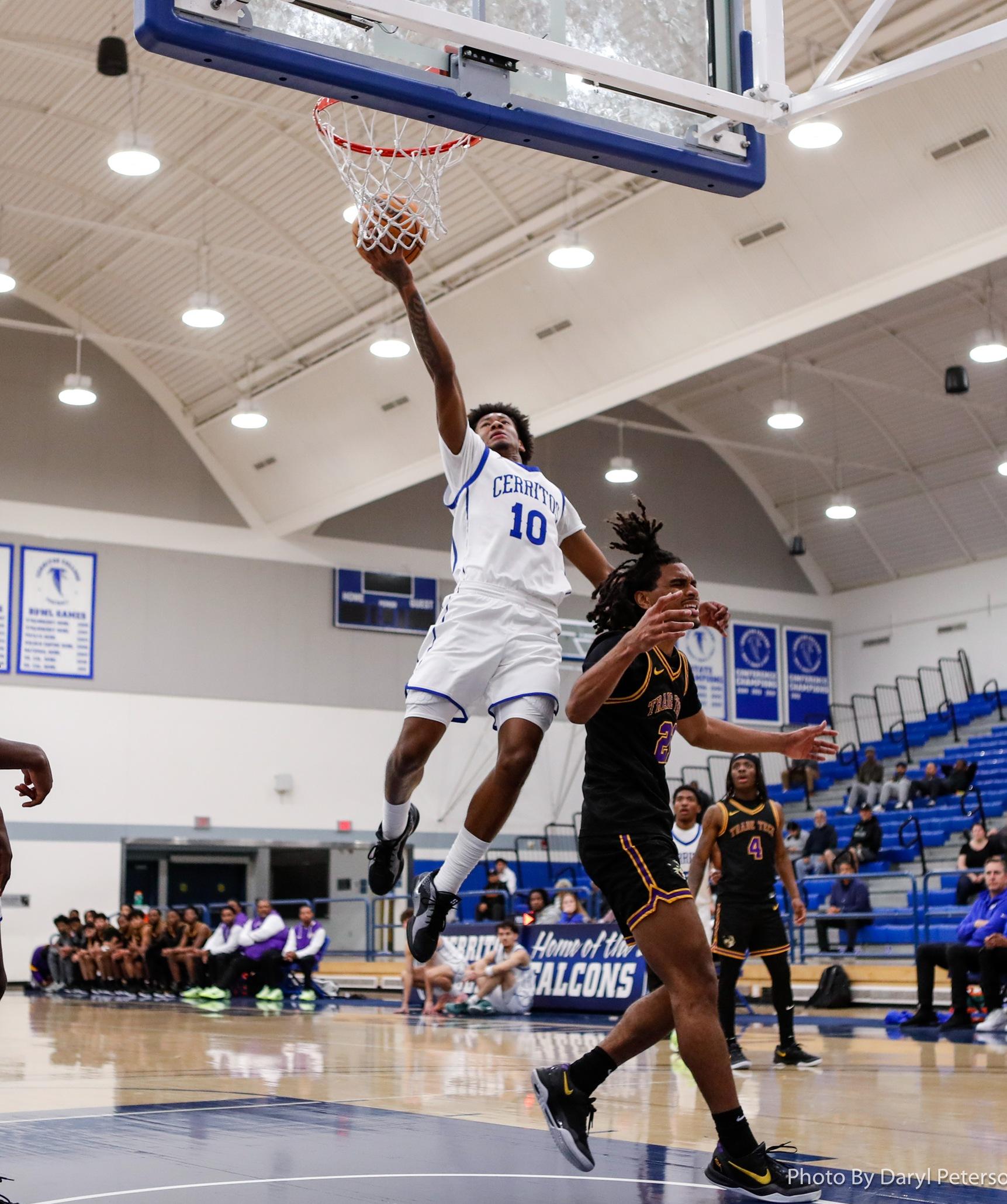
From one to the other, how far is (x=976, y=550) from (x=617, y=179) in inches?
625

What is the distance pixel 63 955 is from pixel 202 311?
11.0 m

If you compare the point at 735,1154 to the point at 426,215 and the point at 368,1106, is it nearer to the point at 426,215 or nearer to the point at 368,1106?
the point at 368,1106

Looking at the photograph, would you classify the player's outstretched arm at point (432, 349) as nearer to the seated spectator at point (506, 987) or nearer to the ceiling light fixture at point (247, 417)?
the seated spectator at point (506, 987)

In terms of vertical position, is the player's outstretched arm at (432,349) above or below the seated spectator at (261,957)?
above

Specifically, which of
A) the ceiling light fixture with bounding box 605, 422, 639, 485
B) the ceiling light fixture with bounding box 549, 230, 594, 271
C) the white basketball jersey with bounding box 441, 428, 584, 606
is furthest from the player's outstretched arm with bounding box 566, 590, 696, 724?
the ceiling light fixture with bounding box 605, 422, 639, 485

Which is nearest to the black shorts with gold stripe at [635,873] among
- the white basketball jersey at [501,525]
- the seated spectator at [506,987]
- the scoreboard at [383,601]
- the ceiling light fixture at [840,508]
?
the white basketball jersey at [501,525]

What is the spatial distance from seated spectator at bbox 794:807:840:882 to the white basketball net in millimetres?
16570

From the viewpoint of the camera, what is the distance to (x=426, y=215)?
6.09 metres

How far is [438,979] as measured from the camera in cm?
1700

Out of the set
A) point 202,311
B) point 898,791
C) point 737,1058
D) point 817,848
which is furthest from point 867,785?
point 737,1058

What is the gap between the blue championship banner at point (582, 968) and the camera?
611 inches

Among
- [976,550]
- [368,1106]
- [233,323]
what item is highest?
[233,323]

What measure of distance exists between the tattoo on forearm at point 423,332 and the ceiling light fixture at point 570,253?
12.2 meters

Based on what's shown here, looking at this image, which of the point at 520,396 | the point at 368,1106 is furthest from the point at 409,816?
the point at 520,396
